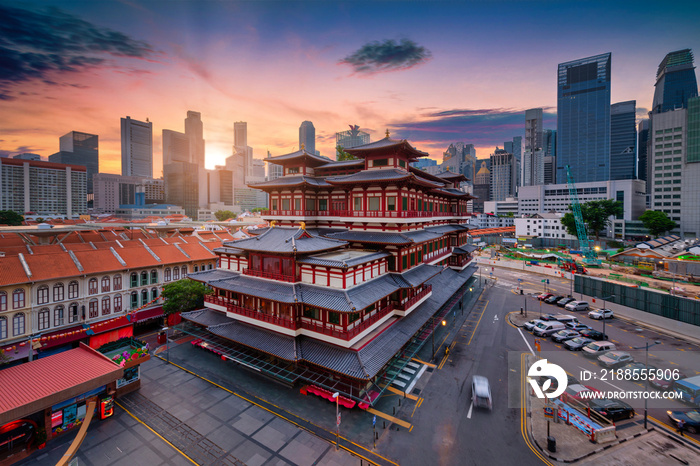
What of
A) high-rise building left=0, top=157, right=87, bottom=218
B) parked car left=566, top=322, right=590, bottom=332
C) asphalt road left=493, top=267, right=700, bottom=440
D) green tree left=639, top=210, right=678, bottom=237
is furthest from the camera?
high-rise building left=0, top=157, right=87, bottom=218

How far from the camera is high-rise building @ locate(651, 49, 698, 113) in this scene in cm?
17425

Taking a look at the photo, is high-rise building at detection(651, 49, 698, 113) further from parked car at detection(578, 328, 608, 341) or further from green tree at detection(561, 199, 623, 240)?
parked car at detection(578, 328, 608, 341)

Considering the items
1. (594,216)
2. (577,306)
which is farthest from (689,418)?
(594,216)

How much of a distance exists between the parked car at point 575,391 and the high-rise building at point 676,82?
252921mm

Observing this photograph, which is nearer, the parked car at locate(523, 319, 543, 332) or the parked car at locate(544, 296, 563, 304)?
the parked car at locate(523, 319, 543, 332)

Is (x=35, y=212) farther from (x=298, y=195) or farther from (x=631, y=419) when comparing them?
(x=631, y=419)

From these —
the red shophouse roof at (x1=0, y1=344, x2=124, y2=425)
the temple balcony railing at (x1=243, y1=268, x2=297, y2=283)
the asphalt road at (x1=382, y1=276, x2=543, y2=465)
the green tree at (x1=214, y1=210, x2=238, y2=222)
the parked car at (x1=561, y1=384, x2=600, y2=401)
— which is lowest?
the asphalt road at (x1=382, y1=276, x2=543, y2=465)

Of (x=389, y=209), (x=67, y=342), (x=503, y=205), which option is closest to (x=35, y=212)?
(x=67, y=342)

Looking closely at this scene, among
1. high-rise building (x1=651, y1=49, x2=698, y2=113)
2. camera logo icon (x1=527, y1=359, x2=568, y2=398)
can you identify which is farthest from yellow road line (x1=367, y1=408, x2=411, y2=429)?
high-rise building (x1=651, y1=49, x2=698, y2=113)

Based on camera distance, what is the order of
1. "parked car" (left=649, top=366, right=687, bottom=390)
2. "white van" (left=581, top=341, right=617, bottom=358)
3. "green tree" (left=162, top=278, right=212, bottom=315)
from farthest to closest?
"green tree" (left=162, top=278, right=212, bottom=315) < "white van" (left=581, top=341, right=617, bottom=358) < "parked car" (left=649, top=366, right=687, bottom=390)

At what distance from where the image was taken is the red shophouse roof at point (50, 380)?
17359 millimetres

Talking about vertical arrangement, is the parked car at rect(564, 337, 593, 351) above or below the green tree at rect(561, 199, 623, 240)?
below

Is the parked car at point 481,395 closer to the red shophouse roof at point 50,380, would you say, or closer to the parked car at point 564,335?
the parked car at point 564,335

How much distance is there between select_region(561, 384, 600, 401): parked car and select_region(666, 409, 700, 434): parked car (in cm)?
469
